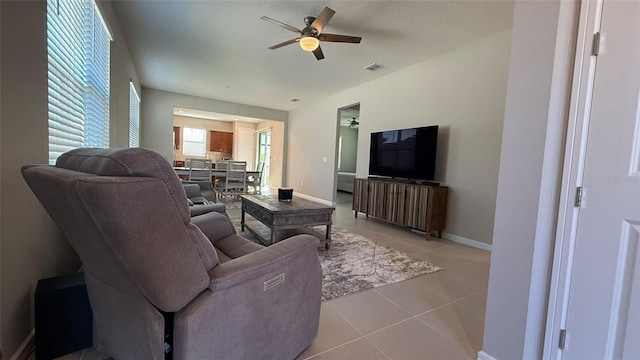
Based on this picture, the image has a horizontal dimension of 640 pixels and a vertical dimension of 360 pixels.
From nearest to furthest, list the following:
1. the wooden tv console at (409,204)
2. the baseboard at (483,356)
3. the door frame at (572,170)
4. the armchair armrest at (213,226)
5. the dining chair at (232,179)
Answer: the door frame at (572,170) < the baseboard at (483,356) < the armchair armrest at (213,226) < the wooden tv console at (409,204) < the dining chair at (232,179)

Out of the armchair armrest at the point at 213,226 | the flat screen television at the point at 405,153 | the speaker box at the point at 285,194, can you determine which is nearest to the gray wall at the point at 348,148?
the flat screen television at the point at 405,153

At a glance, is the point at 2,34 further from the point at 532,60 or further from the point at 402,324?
the point at 402,324

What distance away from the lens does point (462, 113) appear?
363cm

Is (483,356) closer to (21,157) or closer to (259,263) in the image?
(259,263)

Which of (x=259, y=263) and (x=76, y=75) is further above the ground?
(x=76, y=75)

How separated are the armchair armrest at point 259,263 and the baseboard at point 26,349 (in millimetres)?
1107

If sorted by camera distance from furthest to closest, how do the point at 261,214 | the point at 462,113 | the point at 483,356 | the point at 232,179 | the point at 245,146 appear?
the point at 245,146 → the point at 232,179 → the point at 462,113 → the point at 261,214 → the point at 483,356

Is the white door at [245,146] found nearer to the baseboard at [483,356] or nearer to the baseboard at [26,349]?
the baseboard at [26,349]

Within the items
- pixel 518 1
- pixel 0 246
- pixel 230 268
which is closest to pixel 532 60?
pixel 518 1

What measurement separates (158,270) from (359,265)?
7.03ft

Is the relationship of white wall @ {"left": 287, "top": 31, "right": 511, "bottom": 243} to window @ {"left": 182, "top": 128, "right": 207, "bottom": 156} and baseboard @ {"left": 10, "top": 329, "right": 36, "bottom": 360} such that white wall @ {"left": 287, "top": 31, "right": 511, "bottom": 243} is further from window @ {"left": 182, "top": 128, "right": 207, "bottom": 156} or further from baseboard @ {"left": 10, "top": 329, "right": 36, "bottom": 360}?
window @ {"left": 182, "top": 128, "right": 207, "bottom": 156}

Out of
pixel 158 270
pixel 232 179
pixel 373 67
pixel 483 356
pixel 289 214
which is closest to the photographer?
pixel 158 270

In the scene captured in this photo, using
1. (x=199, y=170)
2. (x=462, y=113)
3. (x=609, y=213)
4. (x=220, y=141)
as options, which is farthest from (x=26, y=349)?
(x=220, y=141)

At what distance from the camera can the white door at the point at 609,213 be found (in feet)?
3.29
